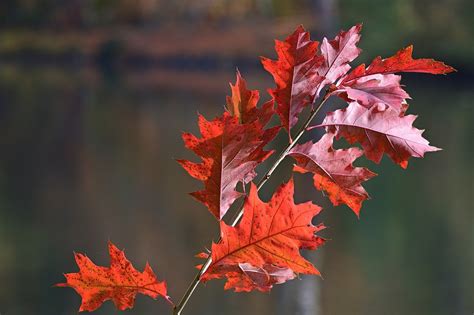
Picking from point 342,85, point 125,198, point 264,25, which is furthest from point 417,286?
point 264,25

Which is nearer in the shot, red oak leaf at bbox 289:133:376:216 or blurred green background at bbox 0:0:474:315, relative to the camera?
red oak leaf at bbox 289:133:376:216

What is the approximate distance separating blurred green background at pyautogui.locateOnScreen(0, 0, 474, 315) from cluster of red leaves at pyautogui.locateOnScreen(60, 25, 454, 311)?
6.72 feet

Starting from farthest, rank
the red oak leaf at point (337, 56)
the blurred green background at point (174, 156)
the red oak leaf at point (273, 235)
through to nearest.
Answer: the blurred green background at point (174, 156)
the red oak leaf at point (337, 56)
the red oak leaf at point (273, 235)

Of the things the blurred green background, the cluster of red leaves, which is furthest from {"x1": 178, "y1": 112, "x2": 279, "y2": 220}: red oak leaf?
the blurred green background

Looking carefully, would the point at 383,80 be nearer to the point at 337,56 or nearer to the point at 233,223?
the point at 337,56

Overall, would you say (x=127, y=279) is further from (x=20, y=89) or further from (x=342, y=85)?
(x=20, y=89)

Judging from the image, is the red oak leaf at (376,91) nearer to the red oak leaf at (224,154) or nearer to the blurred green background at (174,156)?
the red oak leaf at (224,154)

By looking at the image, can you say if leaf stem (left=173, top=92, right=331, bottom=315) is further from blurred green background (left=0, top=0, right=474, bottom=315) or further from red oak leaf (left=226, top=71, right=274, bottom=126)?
blurred green background (left=0, top=0, right=474, bottom=315)

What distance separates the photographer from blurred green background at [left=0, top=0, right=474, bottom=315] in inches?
344

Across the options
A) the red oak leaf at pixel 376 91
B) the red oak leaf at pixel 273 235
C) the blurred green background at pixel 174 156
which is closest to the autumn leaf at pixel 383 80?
the red oak leaf at pixel 376 91

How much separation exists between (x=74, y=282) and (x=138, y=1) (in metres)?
31.4

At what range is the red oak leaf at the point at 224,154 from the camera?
69cm

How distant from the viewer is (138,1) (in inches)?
1241

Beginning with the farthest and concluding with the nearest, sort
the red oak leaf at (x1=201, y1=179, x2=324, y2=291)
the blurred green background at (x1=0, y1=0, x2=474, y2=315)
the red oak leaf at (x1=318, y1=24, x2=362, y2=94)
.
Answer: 1. the blurred green background at (x1=0, y1=0, x2=474, y2=315)
2. the red oak leaf at (x1=318, y1=24, x2=362, y2=94)
3. the red oak leaf at (x1=201, y1=179, x2=324, y2=291)
